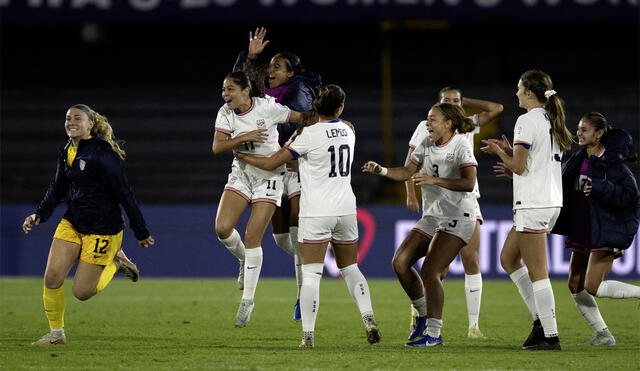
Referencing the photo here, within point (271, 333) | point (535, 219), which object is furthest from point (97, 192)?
point (535, 219)

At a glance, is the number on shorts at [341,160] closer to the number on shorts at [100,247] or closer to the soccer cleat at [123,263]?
the number on shorts at [100,247]

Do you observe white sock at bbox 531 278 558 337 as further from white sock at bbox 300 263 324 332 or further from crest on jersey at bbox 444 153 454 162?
white sock at bbox 300 263 324 332

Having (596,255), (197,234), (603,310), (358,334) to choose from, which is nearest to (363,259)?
(197,234)

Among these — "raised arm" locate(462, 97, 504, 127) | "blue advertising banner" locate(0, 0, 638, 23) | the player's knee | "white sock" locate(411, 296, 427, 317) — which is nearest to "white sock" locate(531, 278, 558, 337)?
"white sock" locate(411, 296, 427, 317)

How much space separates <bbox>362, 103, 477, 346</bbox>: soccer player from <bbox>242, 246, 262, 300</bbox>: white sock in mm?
1654

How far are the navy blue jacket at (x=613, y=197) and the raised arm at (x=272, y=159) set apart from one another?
246 cm

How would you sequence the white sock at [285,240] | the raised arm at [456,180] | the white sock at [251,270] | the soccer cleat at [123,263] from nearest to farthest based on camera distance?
the raised arm at [456,180] < the soccer cleat at [123,263] < the white sock at [251,270] < the white sock at [285,240]

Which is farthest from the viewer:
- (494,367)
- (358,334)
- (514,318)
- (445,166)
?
(514,318)

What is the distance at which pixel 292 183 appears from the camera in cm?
1038

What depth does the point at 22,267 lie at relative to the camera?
17281 mm

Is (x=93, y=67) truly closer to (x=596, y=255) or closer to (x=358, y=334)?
(x=358, y=334)

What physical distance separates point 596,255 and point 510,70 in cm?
1429

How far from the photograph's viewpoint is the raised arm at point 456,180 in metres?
8.05

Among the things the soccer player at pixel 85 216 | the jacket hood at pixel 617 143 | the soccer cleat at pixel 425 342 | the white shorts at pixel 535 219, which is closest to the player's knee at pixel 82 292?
the soccer player at pixel 85 216
